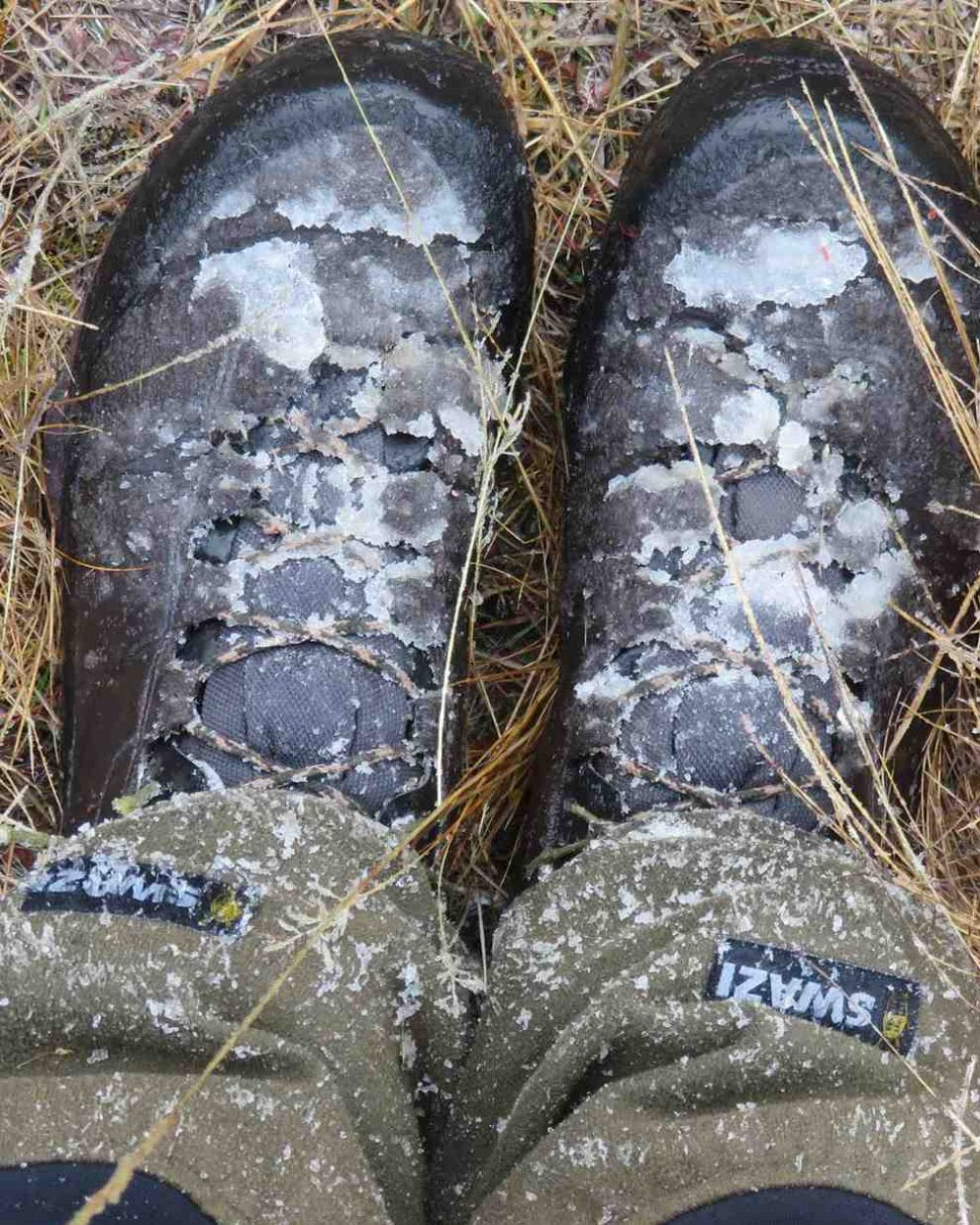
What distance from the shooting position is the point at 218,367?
4.71 ft

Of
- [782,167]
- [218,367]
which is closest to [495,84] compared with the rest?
[782,167]

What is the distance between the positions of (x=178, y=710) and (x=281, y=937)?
0.35 m

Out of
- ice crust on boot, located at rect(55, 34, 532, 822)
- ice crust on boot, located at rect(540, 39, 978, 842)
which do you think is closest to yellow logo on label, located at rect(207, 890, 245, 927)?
ice crust on boot, located at rect(55, 34, 532, 822)

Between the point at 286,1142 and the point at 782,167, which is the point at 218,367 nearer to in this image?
the point at 782,167

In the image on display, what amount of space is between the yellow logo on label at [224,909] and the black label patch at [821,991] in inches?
15.2

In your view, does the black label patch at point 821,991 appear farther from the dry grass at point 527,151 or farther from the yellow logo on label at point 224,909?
the dry grass at point 527,151

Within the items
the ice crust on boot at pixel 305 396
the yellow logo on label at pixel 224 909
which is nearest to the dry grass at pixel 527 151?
the ice crust on boot at pixel 305 396

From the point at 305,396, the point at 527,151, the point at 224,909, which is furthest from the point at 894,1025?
the point at 527,151

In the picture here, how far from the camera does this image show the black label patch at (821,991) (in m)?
1.03

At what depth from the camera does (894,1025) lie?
104cm

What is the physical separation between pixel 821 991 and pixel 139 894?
553 millimetres

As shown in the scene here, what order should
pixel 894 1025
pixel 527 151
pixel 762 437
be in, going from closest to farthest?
1. pixel 894 1025
2. pixel 762 437
3. pixel 527 151

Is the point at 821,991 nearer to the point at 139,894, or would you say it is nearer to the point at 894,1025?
the point at 894,1025

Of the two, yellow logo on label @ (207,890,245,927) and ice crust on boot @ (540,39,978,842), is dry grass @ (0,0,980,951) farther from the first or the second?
yellow logo on label @ (207,890,245,927)
